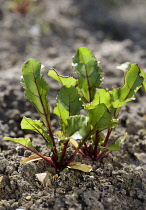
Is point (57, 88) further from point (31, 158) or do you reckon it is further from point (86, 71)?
point (31, 158)

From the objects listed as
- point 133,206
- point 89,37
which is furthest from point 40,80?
point 89,37

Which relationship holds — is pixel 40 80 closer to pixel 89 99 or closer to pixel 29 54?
pixel 89 99

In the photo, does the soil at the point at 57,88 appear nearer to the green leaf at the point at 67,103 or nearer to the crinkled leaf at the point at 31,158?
the crinkled leaf at the point at 31,158

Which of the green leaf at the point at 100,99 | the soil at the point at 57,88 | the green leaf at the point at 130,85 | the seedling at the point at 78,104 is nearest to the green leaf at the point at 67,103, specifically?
the seedling at the point at 78,104

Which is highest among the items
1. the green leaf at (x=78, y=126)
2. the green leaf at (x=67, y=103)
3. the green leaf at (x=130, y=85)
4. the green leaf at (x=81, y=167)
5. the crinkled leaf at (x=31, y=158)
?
the green leaf at (x=130, y=85)

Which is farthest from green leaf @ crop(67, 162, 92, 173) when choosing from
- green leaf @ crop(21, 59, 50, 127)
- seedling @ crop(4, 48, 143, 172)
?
green leaf @ crop(21, 59, 50, 127)

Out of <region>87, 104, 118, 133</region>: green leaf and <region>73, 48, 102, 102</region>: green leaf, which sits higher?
<region>73, 48, 102, 102</region>: green leaf

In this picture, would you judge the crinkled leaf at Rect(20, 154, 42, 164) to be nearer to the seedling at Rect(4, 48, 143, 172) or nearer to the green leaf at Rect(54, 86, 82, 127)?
the seedling at Rect(4, 48, 143, 172)
